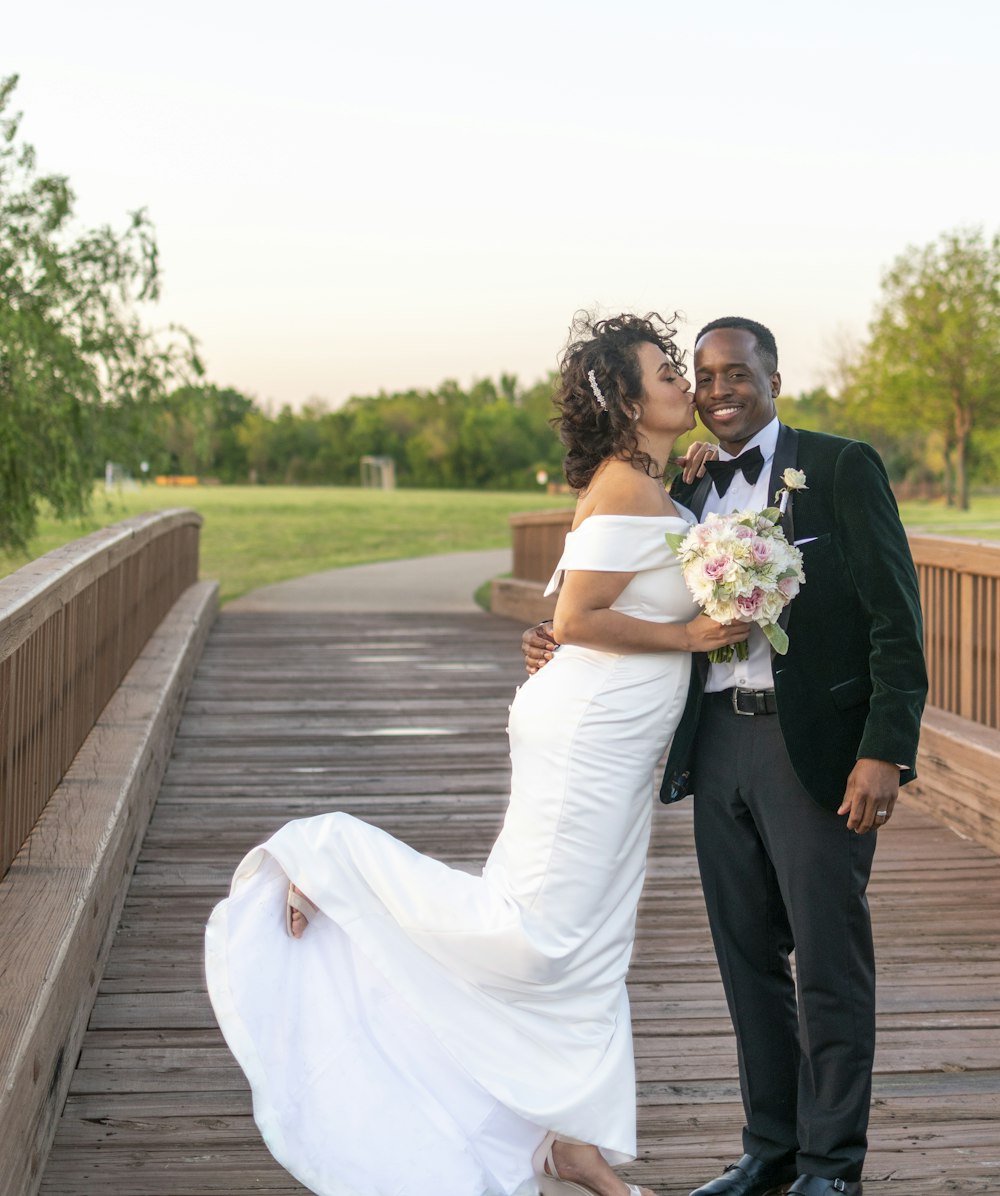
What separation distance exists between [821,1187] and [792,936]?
52cm

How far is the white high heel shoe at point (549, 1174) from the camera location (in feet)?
10.4

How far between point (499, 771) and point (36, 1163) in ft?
16.1

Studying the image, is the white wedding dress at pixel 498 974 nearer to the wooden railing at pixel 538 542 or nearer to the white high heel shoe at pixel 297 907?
the white high heel shoe at pixel 297 907

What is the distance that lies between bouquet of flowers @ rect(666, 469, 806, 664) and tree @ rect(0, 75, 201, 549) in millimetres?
11766

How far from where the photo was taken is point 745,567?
286cm

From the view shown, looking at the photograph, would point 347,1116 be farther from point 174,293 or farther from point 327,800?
point 174,293

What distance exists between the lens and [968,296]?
5634cm

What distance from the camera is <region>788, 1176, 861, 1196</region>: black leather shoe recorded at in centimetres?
306

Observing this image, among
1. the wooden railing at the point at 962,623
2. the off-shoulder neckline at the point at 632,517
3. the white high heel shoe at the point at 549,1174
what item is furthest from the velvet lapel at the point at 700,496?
the wooden railing at the point at 962,623

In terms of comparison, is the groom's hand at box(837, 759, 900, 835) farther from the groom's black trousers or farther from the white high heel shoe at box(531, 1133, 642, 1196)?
the white high heel shoe at box(531, 1133, 642, 1196)

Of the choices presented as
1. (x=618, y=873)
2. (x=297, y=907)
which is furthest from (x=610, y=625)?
(x=297, y=907)

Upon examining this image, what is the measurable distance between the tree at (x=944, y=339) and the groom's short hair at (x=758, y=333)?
180ft

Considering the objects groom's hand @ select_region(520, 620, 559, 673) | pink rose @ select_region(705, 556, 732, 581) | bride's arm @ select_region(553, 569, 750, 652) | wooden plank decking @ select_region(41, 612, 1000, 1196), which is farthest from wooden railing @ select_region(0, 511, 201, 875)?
pink rose @ select_region(705, 556, 732, 581)

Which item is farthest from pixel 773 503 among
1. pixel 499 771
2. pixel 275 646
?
pixel 275 646
